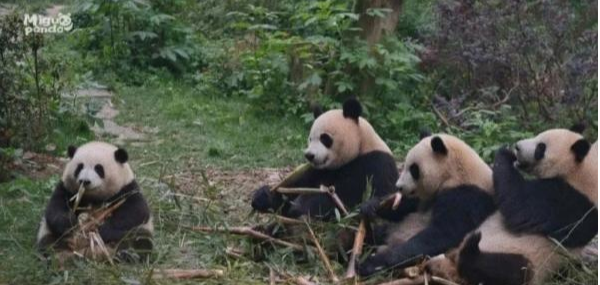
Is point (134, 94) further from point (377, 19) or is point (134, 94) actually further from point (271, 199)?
point (271, 199)

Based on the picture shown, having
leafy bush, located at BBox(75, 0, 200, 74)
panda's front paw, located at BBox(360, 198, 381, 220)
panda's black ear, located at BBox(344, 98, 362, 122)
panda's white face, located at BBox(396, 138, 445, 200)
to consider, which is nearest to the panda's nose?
panda's black ear, located at BBox(344, 98, 362, 122)

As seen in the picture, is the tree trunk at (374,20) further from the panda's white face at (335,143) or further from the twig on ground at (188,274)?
the twig on ground at (188,274)

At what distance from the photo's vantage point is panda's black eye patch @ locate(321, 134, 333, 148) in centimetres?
600

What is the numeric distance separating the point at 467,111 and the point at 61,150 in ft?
13.5

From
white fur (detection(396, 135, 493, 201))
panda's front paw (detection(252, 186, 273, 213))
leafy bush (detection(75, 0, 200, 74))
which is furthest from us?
leafy bush (detection(75, 0, 200, 74))

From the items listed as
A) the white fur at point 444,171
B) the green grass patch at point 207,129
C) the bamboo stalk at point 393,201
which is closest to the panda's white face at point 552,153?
the white fur at point 444,171

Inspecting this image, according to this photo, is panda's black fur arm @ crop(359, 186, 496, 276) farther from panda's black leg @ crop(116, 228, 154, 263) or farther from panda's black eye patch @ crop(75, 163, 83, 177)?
panda's black eye patch @ crop(75, 163, 83, 177)

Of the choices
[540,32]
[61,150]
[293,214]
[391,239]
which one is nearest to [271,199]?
[293,214]

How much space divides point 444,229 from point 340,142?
39.1 inches

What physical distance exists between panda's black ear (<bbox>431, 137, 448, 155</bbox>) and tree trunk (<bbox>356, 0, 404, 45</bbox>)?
543 cm

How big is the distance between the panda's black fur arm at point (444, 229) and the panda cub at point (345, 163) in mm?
656

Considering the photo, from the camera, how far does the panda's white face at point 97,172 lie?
565 centimetres

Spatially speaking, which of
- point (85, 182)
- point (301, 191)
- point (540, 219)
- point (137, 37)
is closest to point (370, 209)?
point (301, 191)

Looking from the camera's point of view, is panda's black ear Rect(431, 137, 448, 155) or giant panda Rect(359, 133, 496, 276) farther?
panda's black ear Rect(431, 137, 448, 155)
